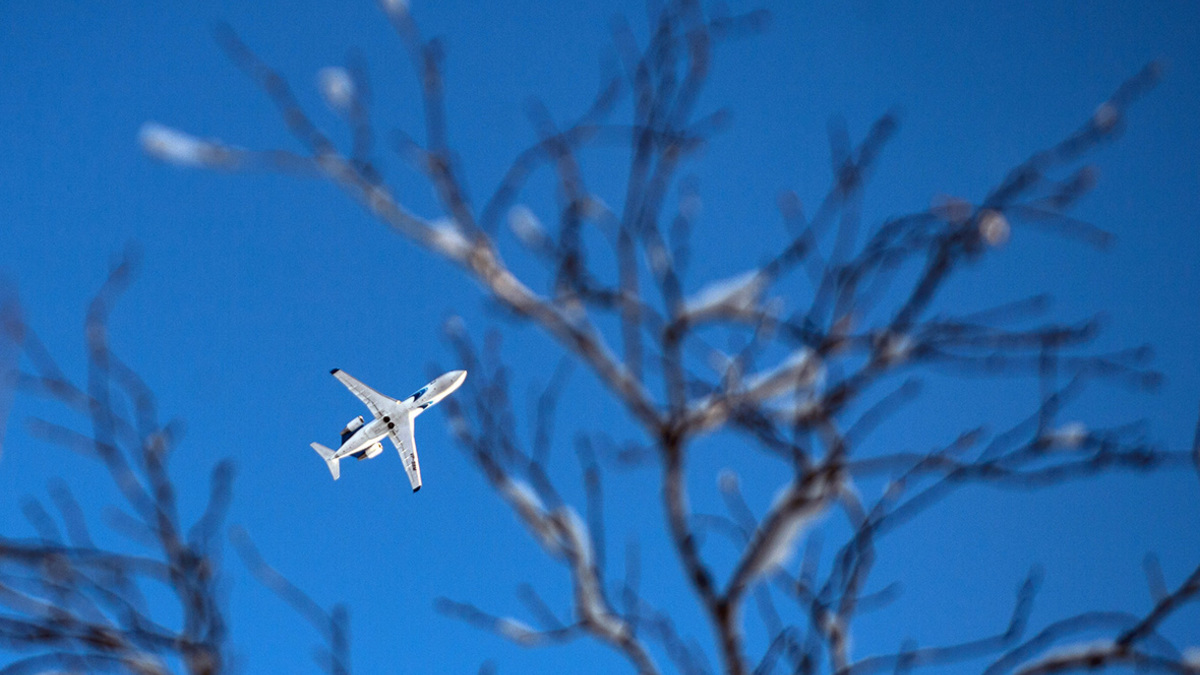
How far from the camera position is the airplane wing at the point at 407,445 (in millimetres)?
21828

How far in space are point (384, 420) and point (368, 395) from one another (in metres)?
1.40

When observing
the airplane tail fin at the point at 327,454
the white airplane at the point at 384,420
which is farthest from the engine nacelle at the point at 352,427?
the airplane tail fin at the point at 327,454

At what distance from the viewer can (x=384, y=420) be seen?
2136cm

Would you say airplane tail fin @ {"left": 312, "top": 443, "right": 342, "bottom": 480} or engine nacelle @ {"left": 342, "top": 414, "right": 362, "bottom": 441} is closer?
engine nacelle @ {"left": 342, "top": 414, "right": 362, "bottom": 441}

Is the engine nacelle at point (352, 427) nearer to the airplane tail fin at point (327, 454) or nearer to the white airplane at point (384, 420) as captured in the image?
the white airplane at point (384, 420)

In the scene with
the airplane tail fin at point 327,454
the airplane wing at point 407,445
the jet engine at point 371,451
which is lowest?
the jet engine at point 371,451

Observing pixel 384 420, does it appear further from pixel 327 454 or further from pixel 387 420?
pixel 327 454

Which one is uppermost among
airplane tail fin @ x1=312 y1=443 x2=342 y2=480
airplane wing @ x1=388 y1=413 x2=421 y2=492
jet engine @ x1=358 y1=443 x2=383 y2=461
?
airplane tail fin @ x1=312 y1=443 x2=342 y2=480

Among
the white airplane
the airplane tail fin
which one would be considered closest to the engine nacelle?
the white airplane

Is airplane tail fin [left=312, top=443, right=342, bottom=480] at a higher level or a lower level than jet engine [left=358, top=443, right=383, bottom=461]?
higher

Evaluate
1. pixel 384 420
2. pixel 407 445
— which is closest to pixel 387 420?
pixel 384 420

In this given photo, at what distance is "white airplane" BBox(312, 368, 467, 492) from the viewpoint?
2102 cm

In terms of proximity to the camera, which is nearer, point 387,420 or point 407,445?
point 387,420

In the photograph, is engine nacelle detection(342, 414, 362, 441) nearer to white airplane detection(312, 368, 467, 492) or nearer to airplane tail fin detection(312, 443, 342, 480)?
white airplane detection(312, 368, 467, 492)
